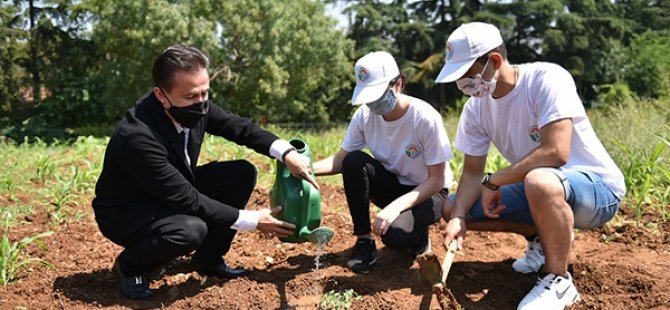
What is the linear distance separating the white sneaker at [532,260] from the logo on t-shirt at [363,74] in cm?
113

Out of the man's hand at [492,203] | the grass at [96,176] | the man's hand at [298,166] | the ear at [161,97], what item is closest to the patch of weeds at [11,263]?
the grass at [96,176]

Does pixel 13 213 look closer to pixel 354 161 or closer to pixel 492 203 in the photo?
pixel 354 161

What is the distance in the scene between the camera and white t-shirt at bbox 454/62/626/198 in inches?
93.0

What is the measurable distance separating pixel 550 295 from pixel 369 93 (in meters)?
1.15

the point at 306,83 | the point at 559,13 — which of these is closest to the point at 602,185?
the point at 306,83

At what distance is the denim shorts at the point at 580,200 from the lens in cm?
237

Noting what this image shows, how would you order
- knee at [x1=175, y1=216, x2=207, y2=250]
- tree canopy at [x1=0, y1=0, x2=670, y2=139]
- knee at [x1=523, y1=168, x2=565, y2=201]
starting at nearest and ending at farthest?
knee at [x1=523, y1=168, x2=565, y2=201]
knee at [x1=175, y1=216, x2=207, y2=250]
tree canopy at [x1=0, y1=0, x2=670, y2=139]

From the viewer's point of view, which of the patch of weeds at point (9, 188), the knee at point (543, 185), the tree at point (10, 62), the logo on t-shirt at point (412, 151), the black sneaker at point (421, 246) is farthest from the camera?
the tree at point (10, 62)

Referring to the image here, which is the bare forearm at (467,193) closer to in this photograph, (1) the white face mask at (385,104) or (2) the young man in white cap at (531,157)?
(2) the young man in white cap at (531,157)

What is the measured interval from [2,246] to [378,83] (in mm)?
1906

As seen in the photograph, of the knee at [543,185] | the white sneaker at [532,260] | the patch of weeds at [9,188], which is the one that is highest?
the knee at [543,185]

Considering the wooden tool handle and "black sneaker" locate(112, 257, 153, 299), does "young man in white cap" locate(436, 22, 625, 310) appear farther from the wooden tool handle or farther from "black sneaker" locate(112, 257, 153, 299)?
"black sneaker" locate(112, 257, 153, 299)

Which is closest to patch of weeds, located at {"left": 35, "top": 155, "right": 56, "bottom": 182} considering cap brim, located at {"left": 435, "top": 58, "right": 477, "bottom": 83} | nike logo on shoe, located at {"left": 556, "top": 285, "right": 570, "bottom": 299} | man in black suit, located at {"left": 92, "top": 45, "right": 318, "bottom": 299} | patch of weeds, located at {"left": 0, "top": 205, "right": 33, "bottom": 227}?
patch of weeds, located at {"left": 0, "top": 205, "right": 33, "bottom": 227}

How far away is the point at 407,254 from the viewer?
316 cm
